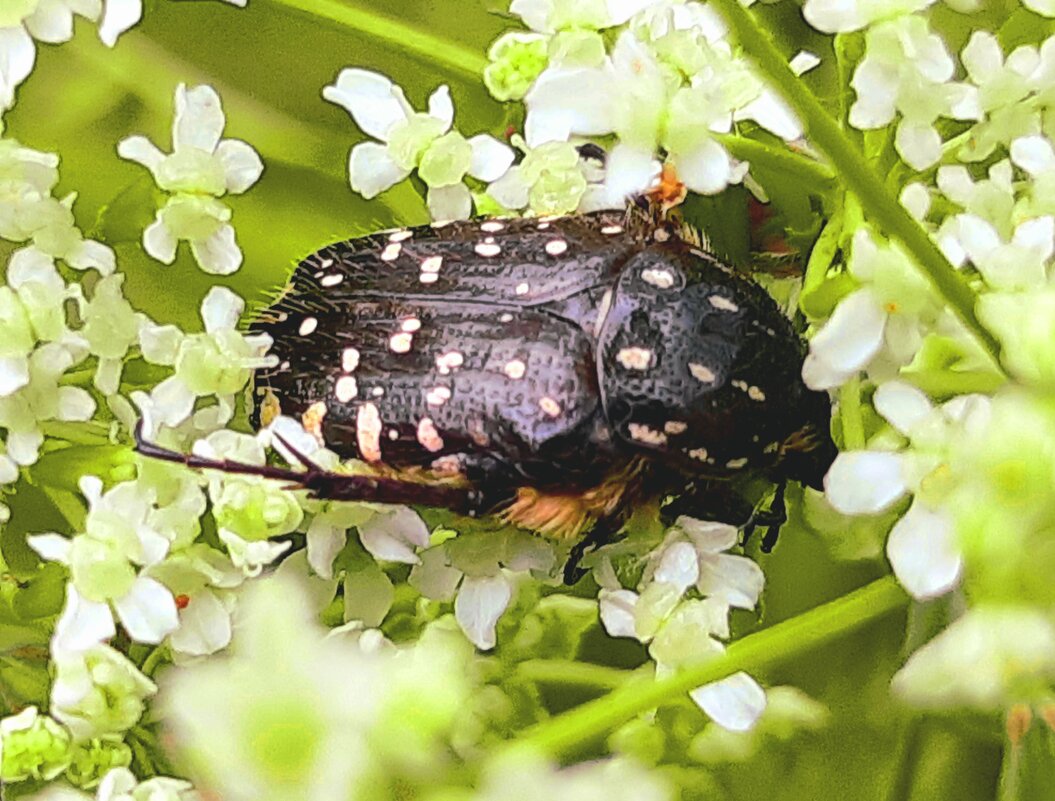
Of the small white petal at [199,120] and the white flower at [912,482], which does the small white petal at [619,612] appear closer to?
the white flower at [912,482]

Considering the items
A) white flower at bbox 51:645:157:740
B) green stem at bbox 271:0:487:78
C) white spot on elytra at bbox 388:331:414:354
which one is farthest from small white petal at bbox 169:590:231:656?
green stem at bbox 271:0:487:78

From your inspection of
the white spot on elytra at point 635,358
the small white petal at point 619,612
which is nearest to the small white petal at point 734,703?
the small white petal at point 619,612

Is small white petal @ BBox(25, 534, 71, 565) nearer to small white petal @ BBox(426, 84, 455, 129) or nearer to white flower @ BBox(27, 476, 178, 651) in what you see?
white flower @ BBox(27, 476, 178, 651)

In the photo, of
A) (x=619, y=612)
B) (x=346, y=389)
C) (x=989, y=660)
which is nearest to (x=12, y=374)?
(x=346, y=389)

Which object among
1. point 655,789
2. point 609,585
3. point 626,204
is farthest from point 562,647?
point 655,789

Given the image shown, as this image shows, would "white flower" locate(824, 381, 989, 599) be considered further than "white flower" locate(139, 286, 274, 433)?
No

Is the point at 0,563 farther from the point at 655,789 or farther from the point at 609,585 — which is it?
the point at 655,789
